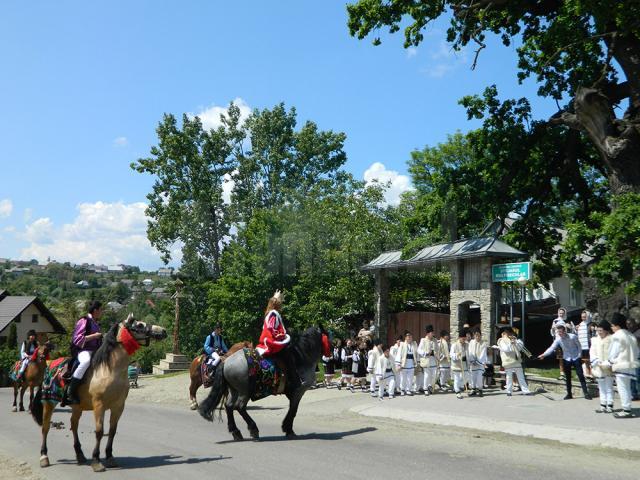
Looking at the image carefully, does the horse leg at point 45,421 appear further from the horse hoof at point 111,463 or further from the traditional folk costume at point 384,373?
the traditional folk costume at point 384,373

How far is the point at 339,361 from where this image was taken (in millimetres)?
21875

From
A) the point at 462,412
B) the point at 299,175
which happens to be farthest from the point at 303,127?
the point at 462,412

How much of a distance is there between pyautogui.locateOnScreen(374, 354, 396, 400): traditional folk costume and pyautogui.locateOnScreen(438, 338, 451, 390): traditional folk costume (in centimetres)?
149

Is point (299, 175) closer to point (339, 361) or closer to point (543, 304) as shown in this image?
point (543, 304)

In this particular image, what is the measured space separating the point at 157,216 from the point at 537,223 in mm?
32443

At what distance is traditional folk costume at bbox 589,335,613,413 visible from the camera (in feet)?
42.7

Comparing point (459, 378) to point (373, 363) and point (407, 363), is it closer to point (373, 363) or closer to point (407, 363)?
point (407, 363)

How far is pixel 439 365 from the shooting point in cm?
1852

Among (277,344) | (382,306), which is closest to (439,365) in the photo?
(382,306)

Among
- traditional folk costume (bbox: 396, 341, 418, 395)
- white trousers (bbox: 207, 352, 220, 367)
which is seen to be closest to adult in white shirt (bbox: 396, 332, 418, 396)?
traditional folk costume (bbox: 396, 341, 418, 395)

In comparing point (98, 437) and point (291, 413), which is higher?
point (291, 413)

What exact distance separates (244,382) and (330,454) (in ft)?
7.83

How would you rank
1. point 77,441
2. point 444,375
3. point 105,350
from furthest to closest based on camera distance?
point 444,375
point 77,441
point 105,350

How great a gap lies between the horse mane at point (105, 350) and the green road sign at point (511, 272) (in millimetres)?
11298
